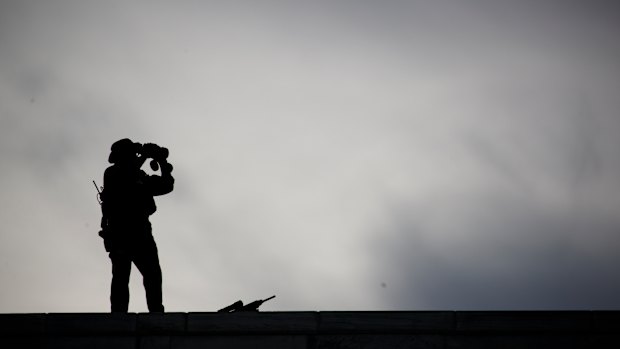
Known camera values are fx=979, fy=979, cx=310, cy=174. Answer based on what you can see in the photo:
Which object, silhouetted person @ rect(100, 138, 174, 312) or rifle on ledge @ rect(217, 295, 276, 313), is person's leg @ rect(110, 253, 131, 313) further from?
rifle on ledge @ rect(217, 295, 276, 313)

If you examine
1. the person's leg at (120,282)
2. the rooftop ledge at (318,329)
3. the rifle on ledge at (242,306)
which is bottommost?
the rooftop ledge at (318,329)

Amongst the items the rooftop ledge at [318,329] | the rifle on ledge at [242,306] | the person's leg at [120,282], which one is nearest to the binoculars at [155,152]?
the person's leg at [120,282]

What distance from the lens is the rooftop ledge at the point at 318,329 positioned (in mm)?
8789

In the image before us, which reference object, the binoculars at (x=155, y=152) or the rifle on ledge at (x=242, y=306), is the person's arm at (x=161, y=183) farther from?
the rifle on ledge at (x=242, y=306)

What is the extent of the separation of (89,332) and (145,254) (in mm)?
2045

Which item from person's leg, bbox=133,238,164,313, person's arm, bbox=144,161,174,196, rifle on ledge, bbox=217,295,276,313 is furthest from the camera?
person's arm, bbox=144,161,174,196

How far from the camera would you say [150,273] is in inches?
436

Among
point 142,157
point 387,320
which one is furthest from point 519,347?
point 142,157

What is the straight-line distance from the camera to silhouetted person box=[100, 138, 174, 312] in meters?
11.0

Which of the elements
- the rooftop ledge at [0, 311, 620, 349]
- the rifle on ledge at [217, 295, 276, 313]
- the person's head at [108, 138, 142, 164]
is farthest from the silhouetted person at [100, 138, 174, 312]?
the rooftop ledge at [0, 311, 620, 349]

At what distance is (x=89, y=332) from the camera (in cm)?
919

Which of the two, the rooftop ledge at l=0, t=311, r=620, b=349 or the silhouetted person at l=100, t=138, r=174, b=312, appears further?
the silhouetted person at l=100, t=138, r=174, b=312

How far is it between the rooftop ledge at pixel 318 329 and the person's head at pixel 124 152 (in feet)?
8.86

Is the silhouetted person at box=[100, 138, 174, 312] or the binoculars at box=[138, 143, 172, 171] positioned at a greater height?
Answer: the binoculars at box=[138, 143, 172, 171]
